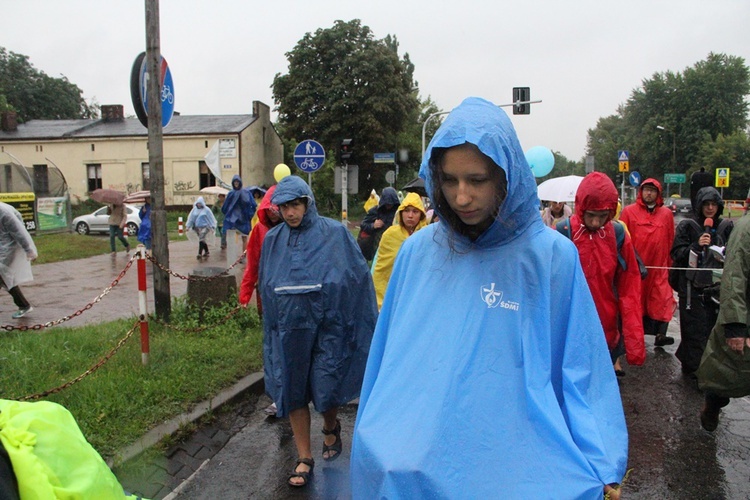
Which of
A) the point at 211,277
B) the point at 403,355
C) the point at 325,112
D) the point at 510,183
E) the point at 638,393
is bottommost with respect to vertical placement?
the point at 638,393

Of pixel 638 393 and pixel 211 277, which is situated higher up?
pixel 211 277

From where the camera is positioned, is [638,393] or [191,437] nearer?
[191,437]

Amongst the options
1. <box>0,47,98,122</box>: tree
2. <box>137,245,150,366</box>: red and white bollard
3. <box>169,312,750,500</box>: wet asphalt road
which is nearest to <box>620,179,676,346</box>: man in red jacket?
<box>169,312,750,500</box>: wet asphalt road

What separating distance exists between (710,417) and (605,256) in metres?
1.39

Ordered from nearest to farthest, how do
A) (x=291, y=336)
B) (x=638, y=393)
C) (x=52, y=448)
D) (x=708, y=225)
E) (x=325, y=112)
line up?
(x=52, y=448) → (x=291, y=336) → (x=638, y=393) → (x=708, y=225) → (x=325, y=112)

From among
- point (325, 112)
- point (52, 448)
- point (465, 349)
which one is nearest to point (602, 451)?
point (465, 349)

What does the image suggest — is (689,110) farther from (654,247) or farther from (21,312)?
(21,312)

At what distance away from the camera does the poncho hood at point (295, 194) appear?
13.9ft

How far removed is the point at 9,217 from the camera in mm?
8039

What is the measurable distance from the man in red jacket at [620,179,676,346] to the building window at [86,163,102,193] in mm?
41346

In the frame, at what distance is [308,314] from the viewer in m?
4.16

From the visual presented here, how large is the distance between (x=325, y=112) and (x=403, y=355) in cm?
4645

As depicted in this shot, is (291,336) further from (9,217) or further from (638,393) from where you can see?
(9,217)

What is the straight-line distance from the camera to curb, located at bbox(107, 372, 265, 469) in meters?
4.18
